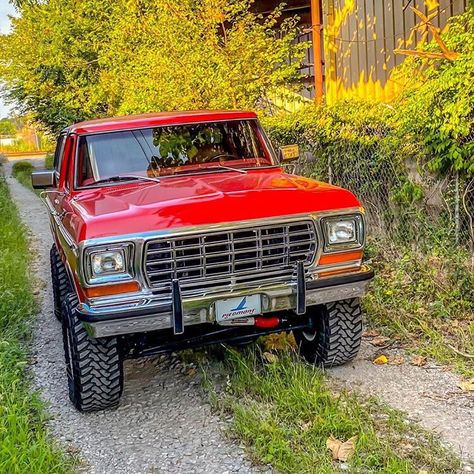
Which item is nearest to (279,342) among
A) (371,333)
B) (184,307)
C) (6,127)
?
(371,333)

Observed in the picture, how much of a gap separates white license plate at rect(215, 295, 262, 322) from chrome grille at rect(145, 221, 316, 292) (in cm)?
11

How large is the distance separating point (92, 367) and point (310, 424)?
4.54 ft

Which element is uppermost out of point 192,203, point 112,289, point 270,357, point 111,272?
point 192,203

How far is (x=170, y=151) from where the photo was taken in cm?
483

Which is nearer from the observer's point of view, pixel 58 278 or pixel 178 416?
pixel 178 416

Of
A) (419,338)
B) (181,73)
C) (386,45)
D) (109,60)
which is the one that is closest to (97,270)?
(419,338)

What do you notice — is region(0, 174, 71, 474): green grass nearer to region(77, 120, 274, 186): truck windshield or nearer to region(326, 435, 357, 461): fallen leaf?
region(326, 435, 357, 461): fallen leaf

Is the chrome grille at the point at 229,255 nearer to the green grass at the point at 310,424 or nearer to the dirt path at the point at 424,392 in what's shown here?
the green grass at the point at 310,424

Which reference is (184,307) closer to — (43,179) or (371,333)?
(371,333)

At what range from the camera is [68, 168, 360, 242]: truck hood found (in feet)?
11.5

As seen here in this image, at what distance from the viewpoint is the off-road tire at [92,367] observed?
3826 millimetres

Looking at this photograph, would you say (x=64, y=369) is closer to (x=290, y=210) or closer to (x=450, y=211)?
(x=290, y=210)

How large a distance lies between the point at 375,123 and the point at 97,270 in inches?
158

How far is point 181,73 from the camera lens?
10.1 meters
